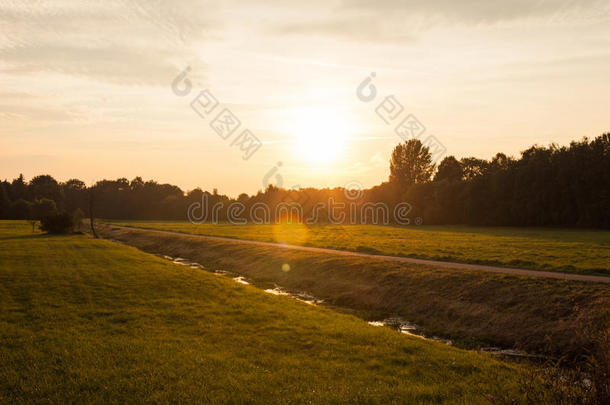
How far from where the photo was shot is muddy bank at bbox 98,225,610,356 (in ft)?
58.8

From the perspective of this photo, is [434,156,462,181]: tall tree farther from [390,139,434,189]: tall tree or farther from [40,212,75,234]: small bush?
[40,212,75,234]: small bush

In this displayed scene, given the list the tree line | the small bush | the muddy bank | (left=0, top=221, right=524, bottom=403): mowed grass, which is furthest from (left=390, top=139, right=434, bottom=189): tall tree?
(left=0, top=221, right=524, bottom=403): mowed grass

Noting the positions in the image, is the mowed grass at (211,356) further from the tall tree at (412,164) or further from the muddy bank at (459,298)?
the tall tree at (412,164)

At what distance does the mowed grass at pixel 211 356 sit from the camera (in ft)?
34.5

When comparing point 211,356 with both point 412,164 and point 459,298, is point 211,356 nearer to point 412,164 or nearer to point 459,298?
point 459,298

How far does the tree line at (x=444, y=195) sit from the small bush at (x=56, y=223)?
1.95 m

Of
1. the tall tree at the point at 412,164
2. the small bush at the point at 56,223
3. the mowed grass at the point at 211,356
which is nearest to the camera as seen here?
the mowed grass at the point at 211,356

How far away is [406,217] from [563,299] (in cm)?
10202

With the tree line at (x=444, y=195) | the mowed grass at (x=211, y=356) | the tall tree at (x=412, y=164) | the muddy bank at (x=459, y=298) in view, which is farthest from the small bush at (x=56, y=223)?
the tall tree at (x=412, y=164)

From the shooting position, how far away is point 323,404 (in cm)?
985

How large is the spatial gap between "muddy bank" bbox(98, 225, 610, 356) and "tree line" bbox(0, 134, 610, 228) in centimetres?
6427

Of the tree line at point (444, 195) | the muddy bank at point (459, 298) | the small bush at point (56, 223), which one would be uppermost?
the tree line at point (444, 195)

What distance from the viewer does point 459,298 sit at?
22672mm

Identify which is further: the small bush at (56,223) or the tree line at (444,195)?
the tree line at (444,195)
